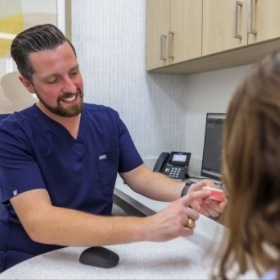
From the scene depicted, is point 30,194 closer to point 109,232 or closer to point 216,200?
point 109,232

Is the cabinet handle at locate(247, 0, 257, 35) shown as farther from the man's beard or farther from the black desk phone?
the black desk phone

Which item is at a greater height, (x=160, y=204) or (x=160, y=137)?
(x=160, y=137)

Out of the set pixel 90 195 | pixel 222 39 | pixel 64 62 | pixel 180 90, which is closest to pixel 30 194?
pixel 90 195

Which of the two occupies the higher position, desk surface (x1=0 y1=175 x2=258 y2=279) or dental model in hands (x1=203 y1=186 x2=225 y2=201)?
dental model in hands (x1=203 y1=186 x2=225 y2=201)

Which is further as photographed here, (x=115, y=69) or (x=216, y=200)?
(x=115, y=69)

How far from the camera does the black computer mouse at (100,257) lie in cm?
83

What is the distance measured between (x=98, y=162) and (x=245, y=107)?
34.3 inches

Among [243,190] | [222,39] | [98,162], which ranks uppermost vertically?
[222,39]

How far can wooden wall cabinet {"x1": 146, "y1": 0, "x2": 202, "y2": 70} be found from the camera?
5.20ft

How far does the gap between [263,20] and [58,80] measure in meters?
0.76

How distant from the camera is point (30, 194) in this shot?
973 mm

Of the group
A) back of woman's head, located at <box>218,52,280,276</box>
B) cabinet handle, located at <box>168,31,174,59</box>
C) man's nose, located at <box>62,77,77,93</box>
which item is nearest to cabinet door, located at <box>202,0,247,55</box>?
cabinet handle, located at <box>168,31,174,59</box>

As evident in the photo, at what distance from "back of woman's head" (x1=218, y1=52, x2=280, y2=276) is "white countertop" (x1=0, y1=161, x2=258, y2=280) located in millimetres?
309

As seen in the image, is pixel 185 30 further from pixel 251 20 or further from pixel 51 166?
pixel 51 166
